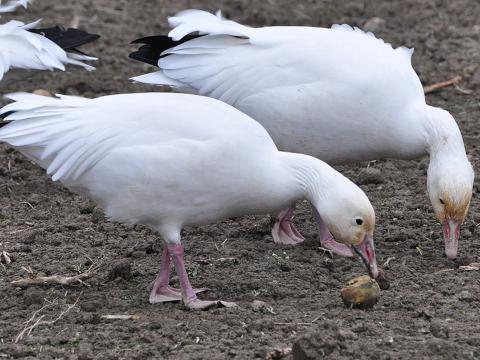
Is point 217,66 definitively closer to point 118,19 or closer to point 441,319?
point 441,319

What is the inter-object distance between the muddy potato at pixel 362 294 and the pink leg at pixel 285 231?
4.69 feet

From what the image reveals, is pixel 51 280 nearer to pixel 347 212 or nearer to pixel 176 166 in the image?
pixel 176 166

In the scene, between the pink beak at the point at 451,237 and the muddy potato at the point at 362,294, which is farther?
the pink beak at the point at 451,237

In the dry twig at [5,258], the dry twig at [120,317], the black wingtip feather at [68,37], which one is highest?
the black wingtip feather at [68,37]

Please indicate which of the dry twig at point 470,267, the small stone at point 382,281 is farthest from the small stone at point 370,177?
the small stone at point 382,281

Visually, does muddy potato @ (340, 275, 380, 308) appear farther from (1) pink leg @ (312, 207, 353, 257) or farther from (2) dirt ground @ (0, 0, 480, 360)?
(1) pink leg @ (312, 207, 353, 257)

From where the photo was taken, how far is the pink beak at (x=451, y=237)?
6.83 metres

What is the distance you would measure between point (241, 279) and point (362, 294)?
95 cm

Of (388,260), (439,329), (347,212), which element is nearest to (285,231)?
(388,260)

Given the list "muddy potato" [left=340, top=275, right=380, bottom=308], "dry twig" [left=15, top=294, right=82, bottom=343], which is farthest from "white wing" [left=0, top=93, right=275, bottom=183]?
"muddy potato" [left=340, top=275, right=380, bottom=308]

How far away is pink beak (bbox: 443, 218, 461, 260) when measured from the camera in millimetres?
6828

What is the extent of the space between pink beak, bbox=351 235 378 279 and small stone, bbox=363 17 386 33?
5.68m

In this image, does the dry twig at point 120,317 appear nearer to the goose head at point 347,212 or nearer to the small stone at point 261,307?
the small stone at point 261,307

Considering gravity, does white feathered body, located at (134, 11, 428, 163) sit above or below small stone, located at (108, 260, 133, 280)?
above
